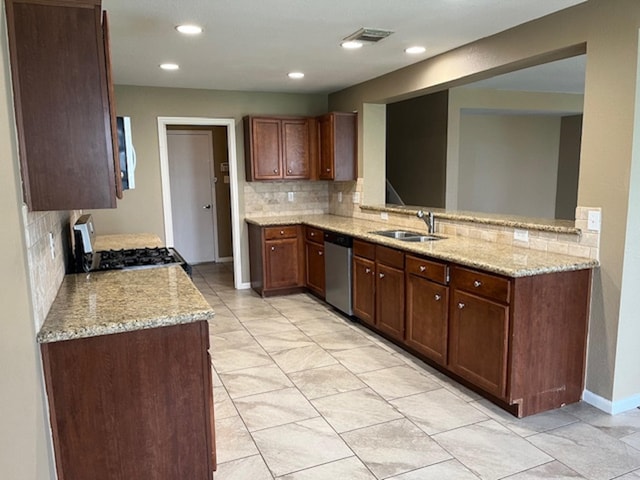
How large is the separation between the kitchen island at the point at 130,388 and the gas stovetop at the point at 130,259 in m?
0.81

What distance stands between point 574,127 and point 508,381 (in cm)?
684

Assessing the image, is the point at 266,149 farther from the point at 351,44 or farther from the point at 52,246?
the point at 52,246

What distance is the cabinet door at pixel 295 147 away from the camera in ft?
18.0

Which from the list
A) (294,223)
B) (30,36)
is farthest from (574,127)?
(30,36)

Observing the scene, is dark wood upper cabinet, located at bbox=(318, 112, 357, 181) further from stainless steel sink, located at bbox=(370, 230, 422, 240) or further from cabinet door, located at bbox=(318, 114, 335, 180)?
stainless steel sink, located at bbox=(370, 230, 422, 240)

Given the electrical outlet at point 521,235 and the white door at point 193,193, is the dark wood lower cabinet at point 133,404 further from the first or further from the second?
the white door at point 193,193

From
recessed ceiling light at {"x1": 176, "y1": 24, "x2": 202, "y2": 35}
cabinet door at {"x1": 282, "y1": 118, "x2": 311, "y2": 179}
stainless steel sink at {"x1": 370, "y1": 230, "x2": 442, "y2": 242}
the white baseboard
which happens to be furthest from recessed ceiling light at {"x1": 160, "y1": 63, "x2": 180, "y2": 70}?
the white baseboard

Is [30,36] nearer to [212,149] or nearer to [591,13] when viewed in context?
[591,13]

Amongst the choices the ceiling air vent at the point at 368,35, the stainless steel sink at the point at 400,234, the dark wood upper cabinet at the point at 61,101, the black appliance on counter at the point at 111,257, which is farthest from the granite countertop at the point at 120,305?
the stainless steel sink at the point at 400,234

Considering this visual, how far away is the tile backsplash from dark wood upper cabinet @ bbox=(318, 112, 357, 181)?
10.4ft

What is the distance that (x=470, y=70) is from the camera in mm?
3535

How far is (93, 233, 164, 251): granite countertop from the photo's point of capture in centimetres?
383

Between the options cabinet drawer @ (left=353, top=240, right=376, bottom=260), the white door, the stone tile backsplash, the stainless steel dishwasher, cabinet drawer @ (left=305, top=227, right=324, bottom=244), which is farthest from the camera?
the white door

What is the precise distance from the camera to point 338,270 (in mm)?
4590
